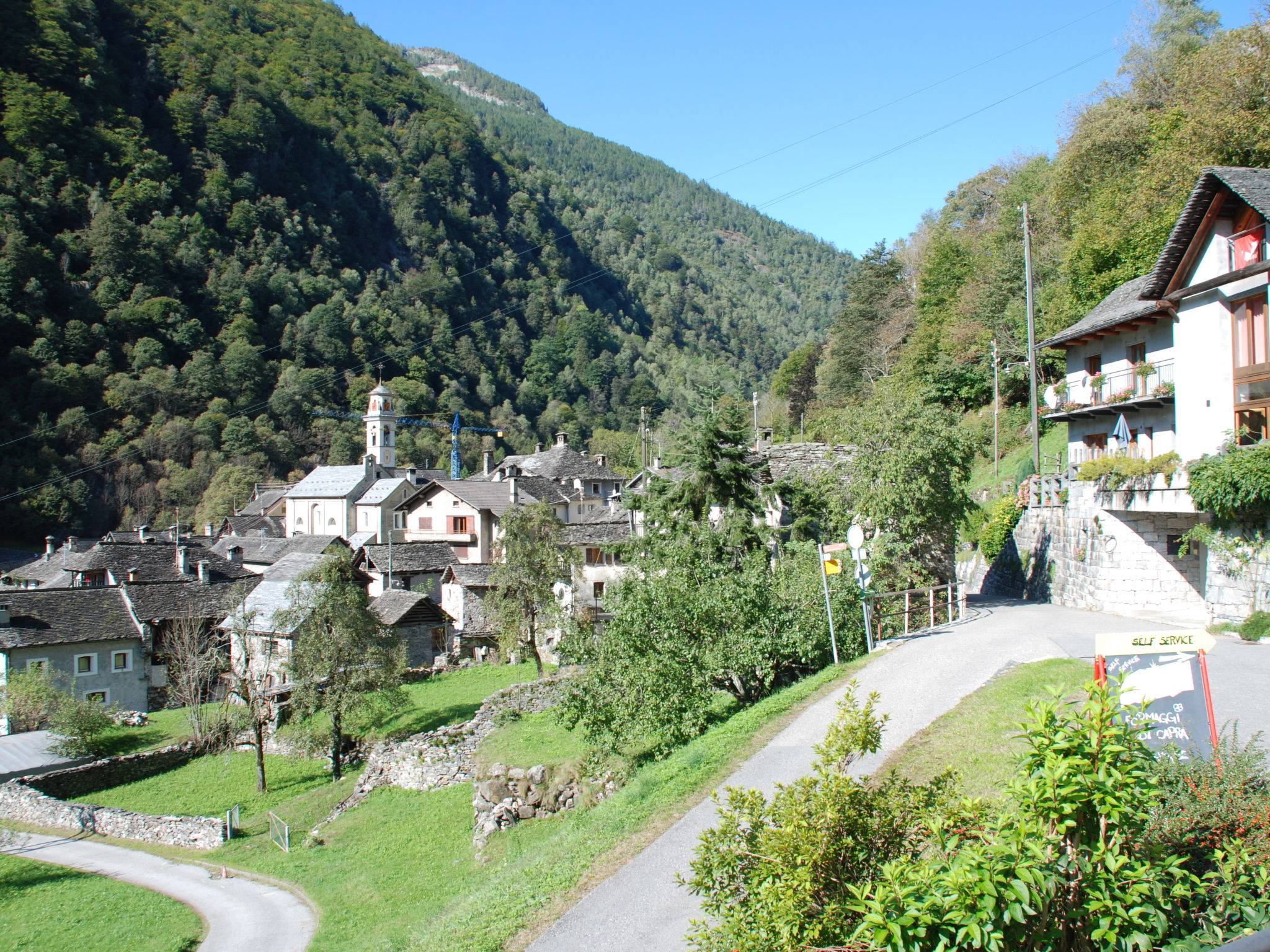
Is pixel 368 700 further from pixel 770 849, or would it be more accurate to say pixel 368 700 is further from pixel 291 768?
pixel 770 849

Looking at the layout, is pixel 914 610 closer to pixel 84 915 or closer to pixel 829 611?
pixel 829 611

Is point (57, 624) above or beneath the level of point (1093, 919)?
beneath

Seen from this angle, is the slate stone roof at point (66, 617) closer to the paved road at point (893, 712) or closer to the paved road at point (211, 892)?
the paved road at point (211, 892)

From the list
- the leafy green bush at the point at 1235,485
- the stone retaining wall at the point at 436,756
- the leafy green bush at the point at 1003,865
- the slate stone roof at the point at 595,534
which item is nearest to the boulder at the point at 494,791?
the stone retaining wall at the point at 436,756

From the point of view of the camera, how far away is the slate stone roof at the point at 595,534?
144ft

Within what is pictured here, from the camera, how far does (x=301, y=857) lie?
78.9 feet

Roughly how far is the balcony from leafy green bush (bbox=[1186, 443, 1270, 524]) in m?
6.90

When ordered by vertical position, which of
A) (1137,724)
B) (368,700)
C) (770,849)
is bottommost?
(368,700)

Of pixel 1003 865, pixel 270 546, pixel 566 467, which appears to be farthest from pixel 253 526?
pixel 1003 865

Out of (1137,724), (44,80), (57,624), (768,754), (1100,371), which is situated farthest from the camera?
(44,80)

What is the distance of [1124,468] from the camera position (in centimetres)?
2152

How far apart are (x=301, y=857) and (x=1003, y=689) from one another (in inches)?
793

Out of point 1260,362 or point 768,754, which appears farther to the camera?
point 1260,362

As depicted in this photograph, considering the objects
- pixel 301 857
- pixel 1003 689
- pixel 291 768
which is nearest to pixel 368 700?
pixel 291 768
